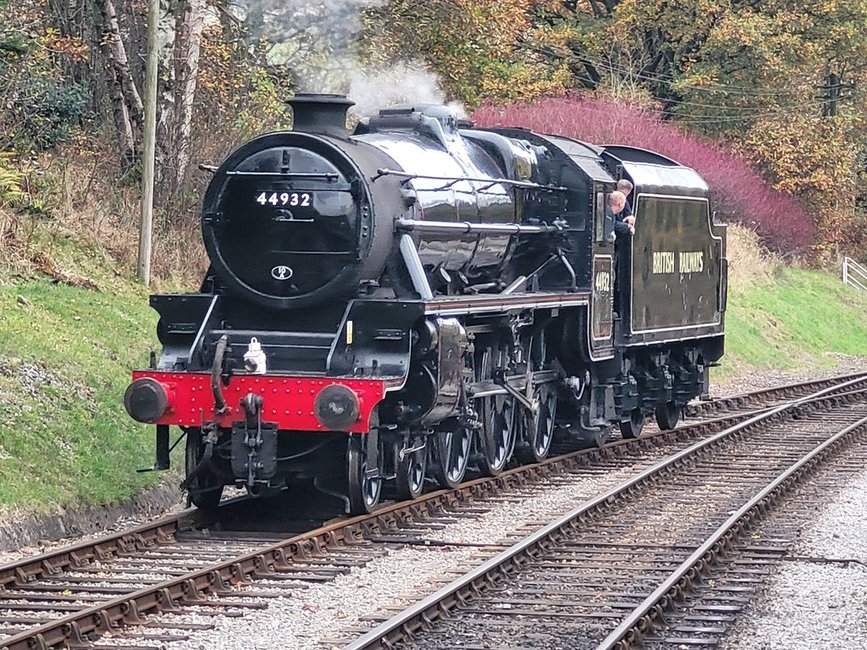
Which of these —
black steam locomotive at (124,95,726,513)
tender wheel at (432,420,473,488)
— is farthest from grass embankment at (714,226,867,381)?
tender wheel at (432,420,473,488)

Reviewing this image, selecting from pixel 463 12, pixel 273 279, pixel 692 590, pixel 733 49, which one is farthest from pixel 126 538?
pixel 733 49

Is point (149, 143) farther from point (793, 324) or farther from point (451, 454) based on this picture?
point (793, 324)

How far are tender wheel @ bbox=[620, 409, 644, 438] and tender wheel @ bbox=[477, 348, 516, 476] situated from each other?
3.48m

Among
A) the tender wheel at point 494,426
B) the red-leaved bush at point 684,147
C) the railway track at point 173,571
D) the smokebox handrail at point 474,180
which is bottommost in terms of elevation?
the railway track at point 173,571

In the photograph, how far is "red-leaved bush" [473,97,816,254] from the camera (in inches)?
1233

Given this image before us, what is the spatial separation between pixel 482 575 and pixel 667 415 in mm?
9277

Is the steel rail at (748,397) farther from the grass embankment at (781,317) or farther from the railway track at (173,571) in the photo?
the railway track at (173,571)

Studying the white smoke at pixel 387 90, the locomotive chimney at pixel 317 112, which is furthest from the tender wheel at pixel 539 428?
the locomotive chimney at pixel 317 112

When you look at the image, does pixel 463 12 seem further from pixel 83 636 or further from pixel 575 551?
pixel 83 636

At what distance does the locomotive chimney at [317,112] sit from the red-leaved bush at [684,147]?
1544 centimetres

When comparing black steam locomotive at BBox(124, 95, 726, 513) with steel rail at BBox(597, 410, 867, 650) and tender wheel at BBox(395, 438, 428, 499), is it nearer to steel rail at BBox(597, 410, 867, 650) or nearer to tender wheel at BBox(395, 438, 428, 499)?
tender wheel at BBox(395, 438, 428, 499)

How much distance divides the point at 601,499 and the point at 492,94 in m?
20.6

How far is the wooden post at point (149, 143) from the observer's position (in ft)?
50.8

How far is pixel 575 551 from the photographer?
9.75m
